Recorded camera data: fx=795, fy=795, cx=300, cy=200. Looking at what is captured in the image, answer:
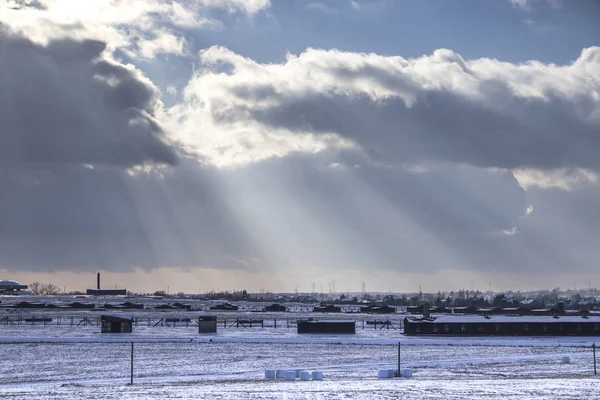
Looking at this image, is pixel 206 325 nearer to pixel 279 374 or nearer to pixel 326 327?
pixel 326 327

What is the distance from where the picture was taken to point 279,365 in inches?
2552

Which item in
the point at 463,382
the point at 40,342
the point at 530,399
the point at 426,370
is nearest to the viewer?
the point at 530,399

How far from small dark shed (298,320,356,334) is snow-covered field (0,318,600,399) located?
2286mm

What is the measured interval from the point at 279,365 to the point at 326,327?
138 ft

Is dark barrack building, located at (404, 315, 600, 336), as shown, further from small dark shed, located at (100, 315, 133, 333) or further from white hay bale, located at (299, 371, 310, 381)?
white hay bale, located at (299, 371, 310, 381)

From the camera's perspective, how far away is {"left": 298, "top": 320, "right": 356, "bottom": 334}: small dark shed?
105562 mm

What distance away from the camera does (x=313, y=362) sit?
6775 centimetres

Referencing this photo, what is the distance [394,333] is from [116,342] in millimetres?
39560

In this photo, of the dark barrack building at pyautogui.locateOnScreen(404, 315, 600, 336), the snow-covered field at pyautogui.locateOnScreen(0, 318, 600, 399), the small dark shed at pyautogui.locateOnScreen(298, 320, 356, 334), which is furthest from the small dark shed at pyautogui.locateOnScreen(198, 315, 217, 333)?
the dark barrack building at pyautogui.locateOnScreen(404, 315, 600, 336)

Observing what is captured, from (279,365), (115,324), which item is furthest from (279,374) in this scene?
(115,324)

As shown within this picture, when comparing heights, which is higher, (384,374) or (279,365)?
(384,374)

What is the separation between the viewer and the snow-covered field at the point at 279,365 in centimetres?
4494

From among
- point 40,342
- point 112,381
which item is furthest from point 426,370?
point 40,342

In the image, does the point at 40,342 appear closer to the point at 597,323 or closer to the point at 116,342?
the point at 116,342
